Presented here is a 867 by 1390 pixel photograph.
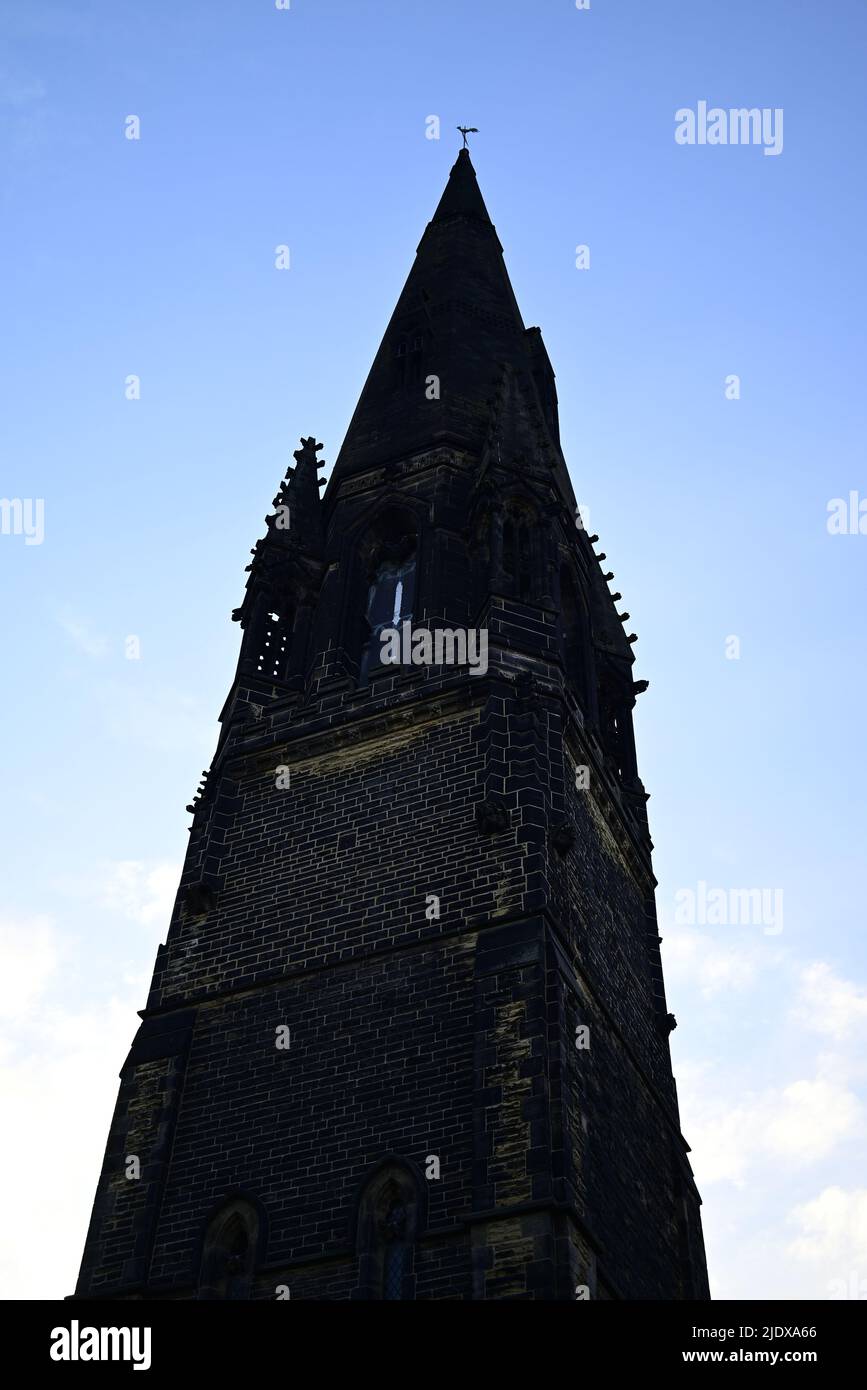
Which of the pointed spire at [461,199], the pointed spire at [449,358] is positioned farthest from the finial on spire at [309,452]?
the pointed spire at [461,199]

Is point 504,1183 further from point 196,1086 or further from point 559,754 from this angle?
point 559,754

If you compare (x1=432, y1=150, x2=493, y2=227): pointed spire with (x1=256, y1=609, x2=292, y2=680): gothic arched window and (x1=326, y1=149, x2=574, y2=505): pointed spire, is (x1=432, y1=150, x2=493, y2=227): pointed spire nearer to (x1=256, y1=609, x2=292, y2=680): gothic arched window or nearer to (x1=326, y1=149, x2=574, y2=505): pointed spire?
(x1=326, y1=149, x2=574, y2=505): pointed spire

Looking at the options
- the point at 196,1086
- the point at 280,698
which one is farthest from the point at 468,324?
the point at 196,1086

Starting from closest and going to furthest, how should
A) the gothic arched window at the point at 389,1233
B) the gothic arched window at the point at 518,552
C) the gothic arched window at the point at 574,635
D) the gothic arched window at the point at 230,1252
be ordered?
the gothic arched window at the point at 389,1233 → the gothic arched window at the point at 230,1252 → the gothic arched window at the point at 518,552 → the gothic arched window at the point at 574,635

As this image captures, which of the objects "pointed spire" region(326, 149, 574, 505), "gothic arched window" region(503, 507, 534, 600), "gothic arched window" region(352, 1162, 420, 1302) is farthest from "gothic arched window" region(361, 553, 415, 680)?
"gothic arched window" region(352, 1162, 420, 1302)

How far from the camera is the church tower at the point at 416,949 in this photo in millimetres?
15672

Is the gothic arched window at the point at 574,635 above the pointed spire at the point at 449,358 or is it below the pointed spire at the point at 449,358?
below

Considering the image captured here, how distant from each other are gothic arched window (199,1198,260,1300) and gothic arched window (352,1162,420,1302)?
1.26 meters

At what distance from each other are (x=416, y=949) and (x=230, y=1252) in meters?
3.64

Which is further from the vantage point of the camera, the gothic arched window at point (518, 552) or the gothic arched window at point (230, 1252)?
the gothic arched window at point (518, 552)

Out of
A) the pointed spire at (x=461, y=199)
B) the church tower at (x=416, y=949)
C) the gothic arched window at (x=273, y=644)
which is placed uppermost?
the pointed spire at (x=461, y=199)

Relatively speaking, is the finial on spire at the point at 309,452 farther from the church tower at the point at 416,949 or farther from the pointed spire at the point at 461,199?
the pointed spire at the point at 461,199

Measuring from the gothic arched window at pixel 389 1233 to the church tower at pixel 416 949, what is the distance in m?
0.03

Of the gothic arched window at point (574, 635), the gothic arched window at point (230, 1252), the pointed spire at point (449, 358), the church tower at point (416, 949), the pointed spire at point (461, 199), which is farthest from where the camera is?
the pointed spire at point (461, 199)
